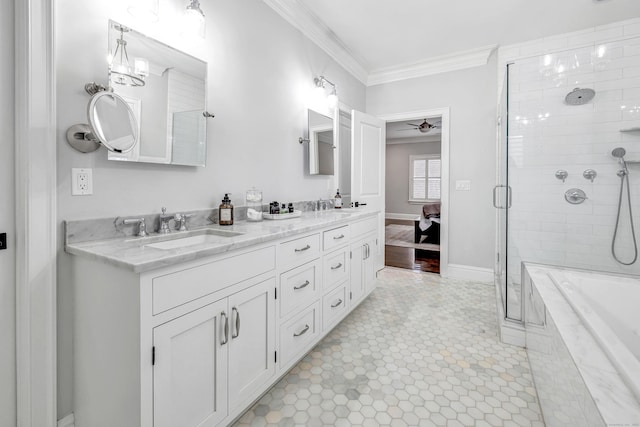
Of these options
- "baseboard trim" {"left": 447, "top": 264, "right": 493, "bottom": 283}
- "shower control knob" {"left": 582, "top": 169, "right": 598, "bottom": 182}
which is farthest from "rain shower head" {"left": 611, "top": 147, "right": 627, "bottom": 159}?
"baseboard trim" {"left": 447, "top": 264, "right": 493, "bottom": 283}

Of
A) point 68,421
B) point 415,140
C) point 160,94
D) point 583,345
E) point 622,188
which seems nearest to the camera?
point 583,345

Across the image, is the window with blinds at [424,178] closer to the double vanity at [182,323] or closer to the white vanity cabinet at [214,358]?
the double vanity at [182,323]

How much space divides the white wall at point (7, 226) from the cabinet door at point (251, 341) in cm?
84

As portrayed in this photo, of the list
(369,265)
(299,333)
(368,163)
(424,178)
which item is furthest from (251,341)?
(424,178)

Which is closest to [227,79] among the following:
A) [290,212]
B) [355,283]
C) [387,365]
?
[290,212]

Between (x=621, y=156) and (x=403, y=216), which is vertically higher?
(x=621, y=156)

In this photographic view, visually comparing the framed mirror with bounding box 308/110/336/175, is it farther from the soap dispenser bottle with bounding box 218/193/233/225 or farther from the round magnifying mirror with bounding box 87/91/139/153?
the round magnifying mirror with bounding box 87/91/139/153

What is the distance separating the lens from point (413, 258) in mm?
4691

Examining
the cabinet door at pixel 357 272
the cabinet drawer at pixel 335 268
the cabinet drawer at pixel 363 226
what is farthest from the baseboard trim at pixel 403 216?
the cabinet drawer at pixel 335 268

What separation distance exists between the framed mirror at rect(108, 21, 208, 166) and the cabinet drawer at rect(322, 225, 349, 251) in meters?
0.92

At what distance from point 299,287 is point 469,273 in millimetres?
2722

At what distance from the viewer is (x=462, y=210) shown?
371 centimetres

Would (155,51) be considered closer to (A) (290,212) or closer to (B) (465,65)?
(A) (290,212)

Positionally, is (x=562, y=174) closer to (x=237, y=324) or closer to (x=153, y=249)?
(x=237, y=324)
